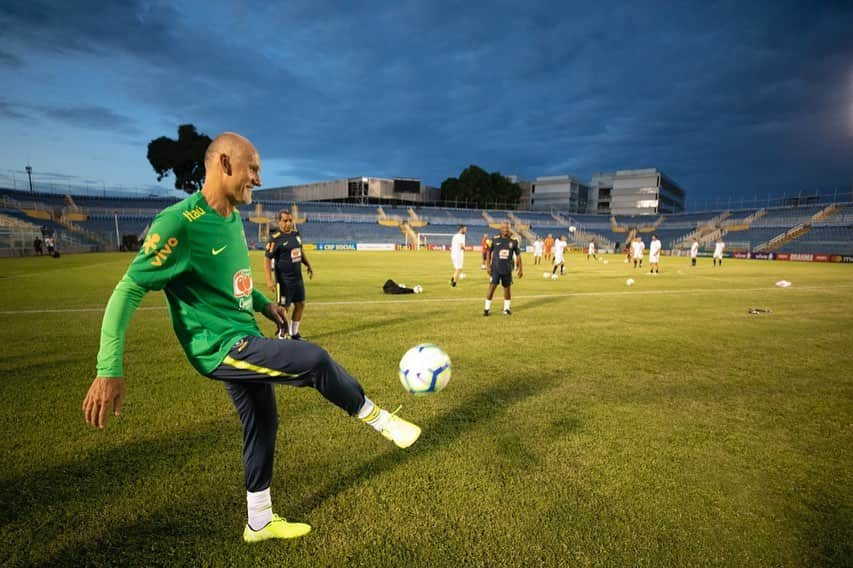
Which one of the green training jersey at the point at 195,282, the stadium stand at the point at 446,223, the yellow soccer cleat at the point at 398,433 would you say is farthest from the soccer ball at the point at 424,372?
the stadium stand at the point at 446,223

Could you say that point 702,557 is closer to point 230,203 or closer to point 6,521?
point 230,203

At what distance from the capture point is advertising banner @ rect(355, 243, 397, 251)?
52.4 m

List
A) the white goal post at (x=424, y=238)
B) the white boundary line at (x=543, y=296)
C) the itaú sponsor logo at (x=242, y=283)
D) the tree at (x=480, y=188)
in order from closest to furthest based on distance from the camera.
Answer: the itaú sponsor logo at (x=242, y=283), the white boundary line at (x=543, y=296), the white goal post at (x=424, y=238), the tree at (x=480, y=188)

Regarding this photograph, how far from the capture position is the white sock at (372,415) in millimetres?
2652

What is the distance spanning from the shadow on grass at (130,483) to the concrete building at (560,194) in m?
86.4

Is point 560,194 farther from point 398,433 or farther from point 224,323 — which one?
point 224,323

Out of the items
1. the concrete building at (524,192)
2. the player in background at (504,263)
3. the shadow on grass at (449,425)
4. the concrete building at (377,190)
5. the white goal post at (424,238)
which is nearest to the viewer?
the shadow on grass at (449,425)

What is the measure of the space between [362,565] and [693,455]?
120 inches

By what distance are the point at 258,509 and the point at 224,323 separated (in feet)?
4.01

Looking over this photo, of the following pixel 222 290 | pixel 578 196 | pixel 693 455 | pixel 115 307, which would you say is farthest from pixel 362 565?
pixel 578 196

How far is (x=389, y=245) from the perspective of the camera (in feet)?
179

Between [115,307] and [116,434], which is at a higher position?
[115,307]

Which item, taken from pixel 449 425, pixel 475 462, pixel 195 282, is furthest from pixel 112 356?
pixel 449 425

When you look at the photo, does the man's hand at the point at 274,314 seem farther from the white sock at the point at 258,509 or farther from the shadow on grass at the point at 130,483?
the shadow on grass at the point at 130,483
